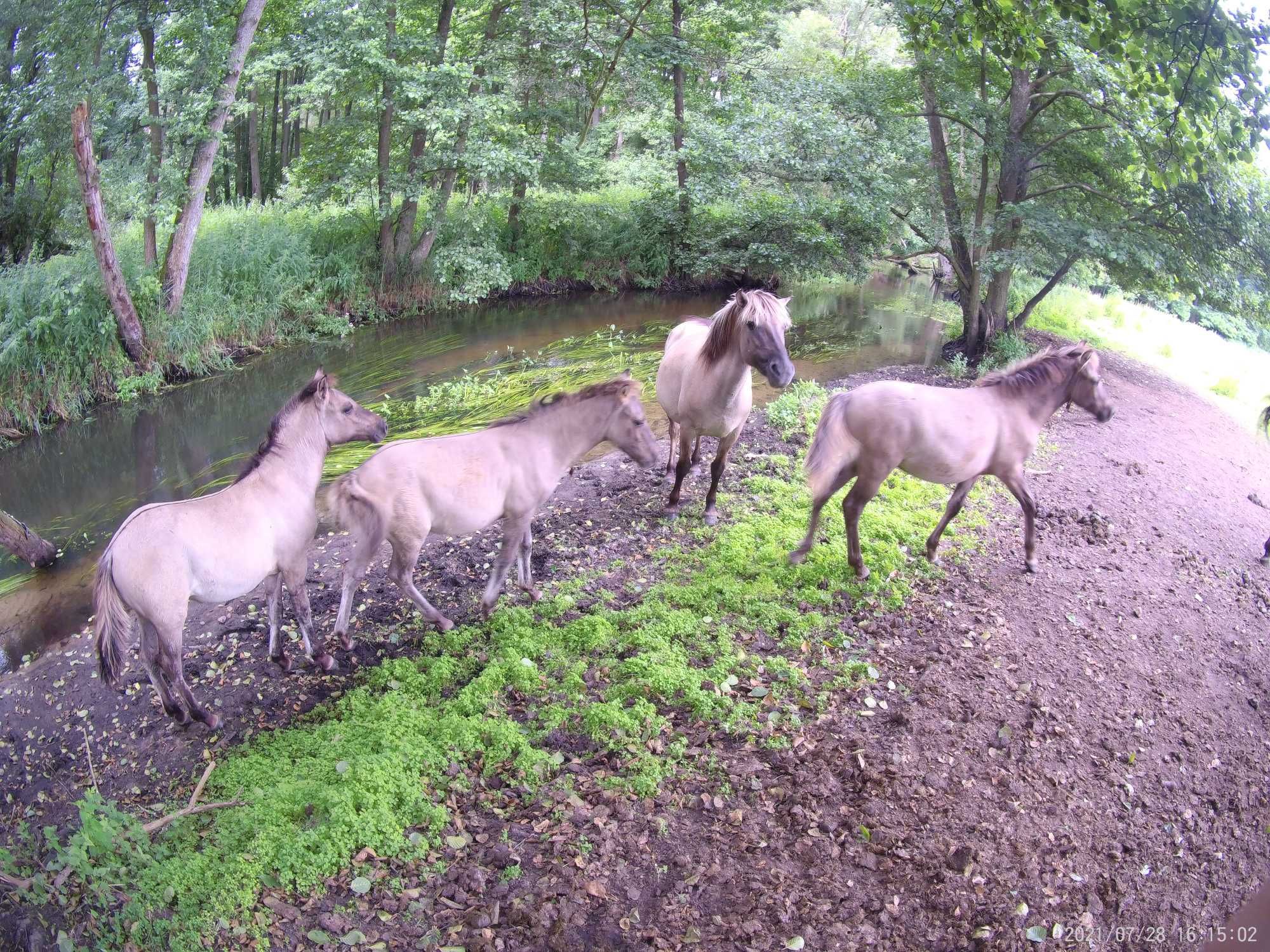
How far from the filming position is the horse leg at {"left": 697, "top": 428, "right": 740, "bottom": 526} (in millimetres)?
7129

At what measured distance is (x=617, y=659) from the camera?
520cm

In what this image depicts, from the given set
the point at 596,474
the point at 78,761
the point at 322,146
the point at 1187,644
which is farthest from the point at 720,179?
the point at 78,761

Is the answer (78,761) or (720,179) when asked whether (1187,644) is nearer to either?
(78,761)

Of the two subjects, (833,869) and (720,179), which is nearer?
(833,869)

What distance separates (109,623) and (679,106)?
18.8 meters

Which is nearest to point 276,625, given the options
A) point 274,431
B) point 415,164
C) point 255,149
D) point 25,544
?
point 274,431

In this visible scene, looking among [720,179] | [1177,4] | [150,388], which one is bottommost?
[150,388]

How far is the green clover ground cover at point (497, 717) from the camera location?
3574 mm

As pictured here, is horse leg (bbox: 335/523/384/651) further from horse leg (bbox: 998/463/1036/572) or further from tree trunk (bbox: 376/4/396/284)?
tree trunk (bbox: 376/4/396/284)

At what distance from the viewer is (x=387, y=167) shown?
54.6ft

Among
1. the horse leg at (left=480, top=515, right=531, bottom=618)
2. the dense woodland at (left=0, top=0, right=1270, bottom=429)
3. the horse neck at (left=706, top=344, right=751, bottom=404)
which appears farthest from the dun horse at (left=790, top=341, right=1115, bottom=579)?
the horse leg at (left=480, top=515, right=531, bottom=618)

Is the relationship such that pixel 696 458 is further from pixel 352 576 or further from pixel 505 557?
pixel 352 576

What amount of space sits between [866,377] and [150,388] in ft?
37.3

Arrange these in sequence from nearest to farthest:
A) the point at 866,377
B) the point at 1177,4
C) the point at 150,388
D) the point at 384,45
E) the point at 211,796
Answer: the point at 1177,4, the point at 211,796, the point at 150,388, the point at 866,377, the point at 384,45
